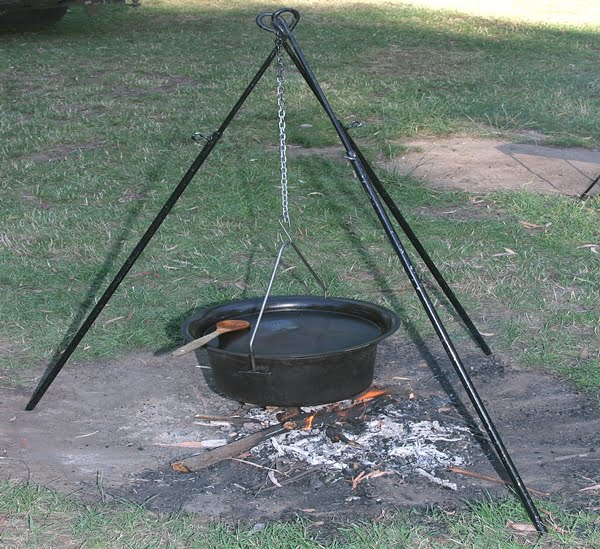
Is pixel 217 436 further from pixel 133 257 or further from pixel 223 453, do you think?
pixel 133 257

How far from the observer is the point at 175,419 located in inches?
152

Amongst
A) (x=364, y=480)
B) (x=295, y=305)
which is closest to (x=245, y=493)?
(x=364, y=480)

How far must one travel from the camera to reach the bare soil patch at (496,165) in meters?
7.07

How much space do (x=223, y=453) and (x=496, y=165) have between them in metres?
4.66

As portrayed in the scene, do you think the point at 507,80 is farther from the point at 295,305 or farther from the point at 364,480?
the point at 364,480

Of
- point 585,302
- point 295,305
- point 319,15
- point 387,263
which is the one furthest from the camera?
point 319,15

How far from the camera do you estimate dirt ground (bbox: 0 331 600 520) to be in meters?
3.25

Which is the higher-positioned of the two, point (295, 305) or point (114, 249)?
point (295, 305)

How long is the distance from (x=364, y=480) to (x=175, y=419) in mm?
903

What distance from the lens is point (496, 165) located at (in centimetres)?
755

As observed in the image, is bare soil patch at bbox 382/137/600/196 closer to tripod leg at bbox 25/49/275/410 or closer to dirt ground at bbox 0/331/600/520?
dirt ground at bbox 0/331/600/520

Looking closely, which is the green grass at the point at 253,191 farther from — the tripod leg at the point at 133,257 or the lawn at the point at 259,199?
the tripod leg at the point at 133,257

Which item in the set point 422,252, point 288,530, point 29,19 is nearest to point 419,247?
point 422,252

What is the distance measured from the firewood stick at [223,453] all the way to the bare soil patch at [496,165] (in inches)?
149
